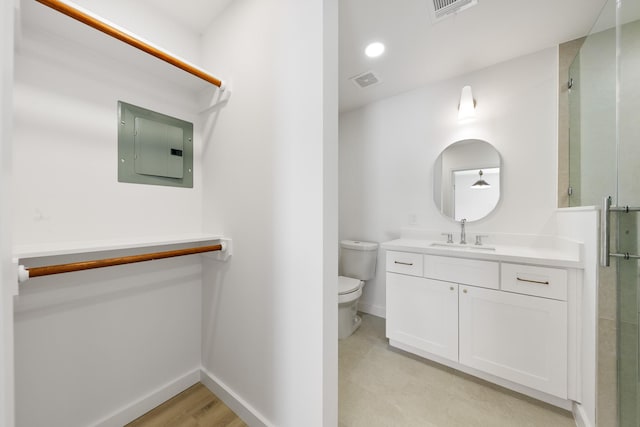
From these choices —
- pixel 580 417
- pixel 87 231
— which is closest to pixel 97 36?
pixel 87 231

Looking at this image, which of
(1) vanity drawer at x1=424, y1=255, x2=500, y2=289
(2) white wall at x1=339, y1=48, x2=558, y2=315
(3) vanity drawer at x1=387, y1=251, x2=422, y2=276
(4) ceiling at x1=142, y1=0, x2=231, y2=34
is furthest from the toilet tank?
(4) ceiling at x1=142, y1=0, x2=231, y2=34

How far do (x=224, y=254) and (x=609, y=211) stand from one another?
1.85 meters

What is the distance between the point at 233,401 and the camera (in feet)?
4.33

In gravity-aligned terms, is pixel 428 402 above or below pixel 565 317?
below

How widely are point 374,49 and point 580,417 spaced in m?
2.57

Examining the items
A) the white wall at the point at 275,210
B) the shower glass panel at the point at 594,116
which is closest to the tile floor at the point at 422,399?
the white wall at the point at 275,210

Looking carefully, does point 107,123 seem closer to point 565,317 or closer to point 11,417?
point 11,417

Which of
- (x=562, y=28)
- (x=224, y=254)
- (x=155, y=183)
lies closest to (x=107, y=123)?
(x=155, y=183)

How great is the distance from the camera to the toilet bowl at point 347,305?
199cm

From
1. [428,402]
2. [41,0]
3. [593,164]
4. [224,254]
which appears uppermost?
[41,0]

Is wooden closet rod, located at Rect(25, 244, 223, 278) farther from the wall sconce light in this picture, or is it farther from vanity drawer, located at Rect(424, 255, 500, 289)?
the wall sconce light

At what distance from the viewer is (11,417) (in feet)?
1.86

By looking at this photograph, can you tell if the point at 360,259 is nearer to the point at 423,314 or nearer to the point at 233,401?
the point at 423,314

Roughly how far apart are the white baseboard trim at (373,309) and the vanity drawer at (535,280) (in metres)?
1.28
